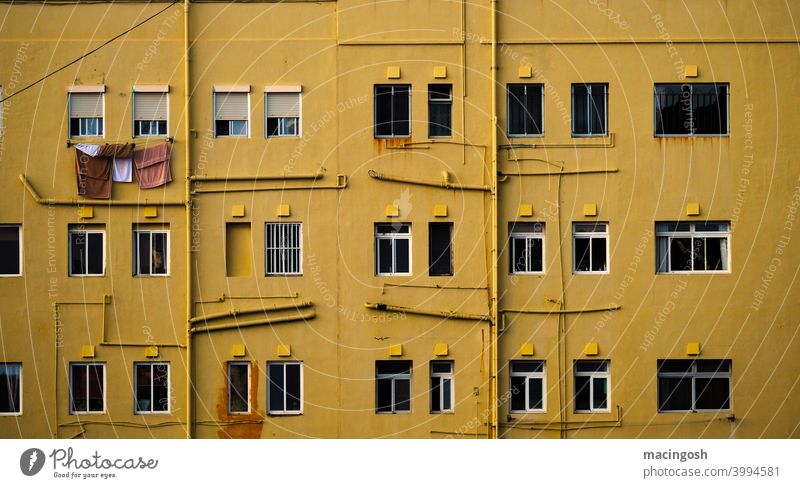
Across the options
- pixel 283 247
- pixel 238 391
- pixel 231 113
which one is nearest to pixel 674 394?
pixel 283 247

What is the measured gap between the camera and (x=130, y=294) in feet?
76.9

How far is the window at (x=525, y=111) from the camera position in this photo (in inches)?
933

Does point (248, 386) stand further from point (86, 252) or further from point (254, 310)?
point (86, 252)

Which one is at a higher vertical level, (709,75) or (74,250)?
(709,75)

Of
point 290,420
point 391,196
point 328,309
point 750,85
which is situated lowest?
point 290,420

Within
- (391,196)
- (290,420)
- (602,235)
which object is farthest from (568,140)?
(290,420)

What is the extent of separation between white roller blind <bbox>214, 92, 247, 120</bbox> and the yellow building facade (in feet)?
0.08

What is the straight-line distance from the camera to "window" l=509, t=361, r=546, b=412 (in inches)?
928

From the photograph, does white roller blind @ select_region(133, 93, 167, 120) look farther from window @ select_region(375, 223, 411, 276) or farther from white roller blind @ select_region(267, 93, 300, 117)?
window @ select_region(375, 223, 411, 276)

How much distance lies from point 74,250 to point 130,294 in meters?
1.29

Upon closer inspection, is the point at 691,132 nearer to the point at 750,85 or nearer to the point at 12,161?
the point at 750,85

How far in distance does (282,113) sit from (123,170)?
2.98 m

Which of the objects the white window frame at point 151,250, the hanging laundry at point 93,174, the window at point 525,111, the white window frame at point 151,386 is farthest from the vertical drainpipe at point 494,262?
the hanging laundry at point 93,174

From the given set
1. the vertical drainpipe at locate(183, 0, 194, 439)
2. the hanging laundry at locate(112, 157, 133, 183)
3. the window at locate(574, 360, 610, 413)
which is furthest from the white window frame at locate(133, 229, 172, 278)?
the window at locate(574, 360, 610, 413)
